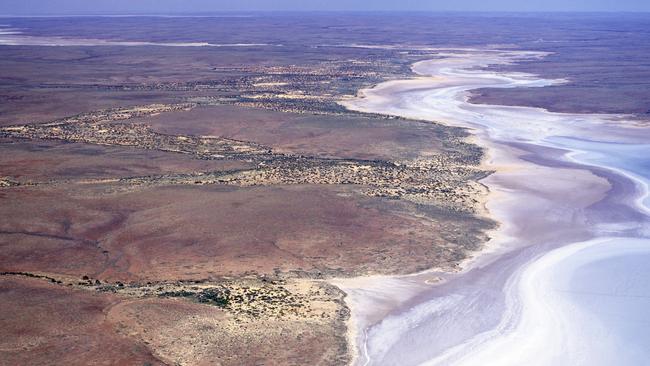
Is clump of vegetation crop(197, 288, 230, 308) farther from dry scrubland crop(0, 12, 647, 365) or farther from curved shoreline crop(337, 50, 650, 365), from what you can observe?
curved shoreline crop(337, 50, 650, 365)

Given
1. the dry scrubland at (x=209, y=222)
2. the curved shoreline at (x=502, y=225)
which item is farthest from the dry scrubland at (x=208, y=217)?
the curved shoreline at (x=502, y=225)

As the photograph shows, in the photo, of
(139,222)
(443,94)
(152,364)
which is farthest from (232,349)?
(443,94)

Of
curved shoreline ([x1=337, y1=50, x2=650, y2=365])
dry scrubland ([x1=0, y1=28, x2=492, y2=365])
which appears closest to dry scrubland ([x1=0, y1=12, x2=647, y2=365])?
dry scrubland ([x1=0, y1=28, x2=492, y2=365])

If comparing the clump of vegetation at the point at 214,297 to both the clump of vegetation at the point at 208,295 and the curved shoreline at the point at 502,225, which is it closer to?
the clump of vegetation at the point at 208,295

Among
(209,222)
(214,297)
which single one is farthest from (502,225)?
(214,297)

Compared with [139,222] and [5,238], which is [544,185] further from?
[5,238]

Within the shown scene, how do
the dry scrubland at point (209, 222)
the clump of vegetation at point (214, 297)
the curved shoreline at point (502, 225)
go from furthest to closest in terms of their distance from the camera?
the clump of vegetation at point (214, 297) < the curved shoreline at point (502, 225) < the dry scrubland at point (209, 222)

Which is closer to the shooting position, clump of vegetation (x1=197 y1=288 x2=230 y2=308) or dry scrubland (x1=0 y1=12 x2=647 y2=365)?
dry scrubland (x1=0 y1=12 x2=647 y2=365)

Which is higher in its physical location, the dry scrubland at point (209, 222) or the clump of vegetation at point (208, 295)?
the clump of vegetation at point (208, 295)
